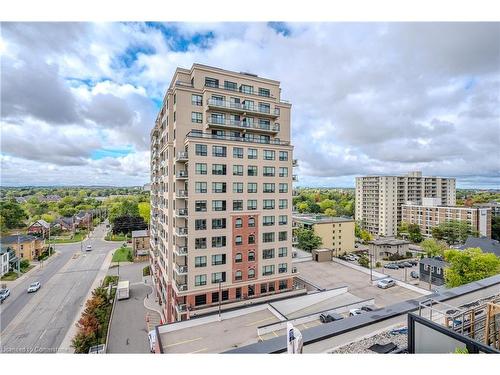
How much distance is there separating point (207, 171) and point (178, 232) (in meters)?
3.27

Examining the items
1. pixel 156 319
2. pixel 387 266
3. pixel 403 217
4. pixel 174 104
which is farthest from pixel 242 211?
pixel 403 217

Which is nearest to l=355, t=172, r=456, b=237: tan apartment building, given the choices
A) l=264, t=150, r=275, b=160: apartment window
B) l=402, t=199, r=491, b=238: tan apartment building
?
l=402, t=199, r=491, b=238: tan apartment building

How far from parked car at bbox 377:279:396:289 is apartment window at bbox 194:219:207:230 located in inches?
491

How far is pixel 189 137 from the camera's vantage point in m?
12.7

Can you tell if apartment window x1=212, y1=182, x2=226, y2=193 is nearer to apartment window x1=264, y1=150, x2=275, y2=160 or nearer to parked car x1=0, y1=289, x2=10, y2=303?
apartment window x1=264, y1=150, x2=275, y2=160

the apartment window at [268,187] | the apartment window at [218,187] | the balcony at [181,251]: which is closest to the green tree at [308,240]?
the apartment window at [268,187]

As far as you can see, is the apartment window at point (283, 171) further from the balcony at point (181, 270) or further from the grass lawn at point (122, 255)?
the grass lawn at point (122, 255)

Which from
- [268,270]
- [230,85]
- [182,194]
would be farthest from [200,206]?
[230,85]

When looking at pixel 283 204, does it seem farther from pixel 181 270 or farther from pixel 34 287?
pixel 34 287

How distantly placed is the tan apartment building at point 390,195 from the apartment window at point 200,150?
4036cm

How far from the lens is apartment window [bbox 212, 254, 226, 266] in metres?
13.5

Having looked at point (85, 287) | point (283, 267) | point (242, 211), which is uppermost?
point (242, 211)

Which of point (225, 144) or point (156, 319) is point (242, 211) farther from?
point (156, 319)
